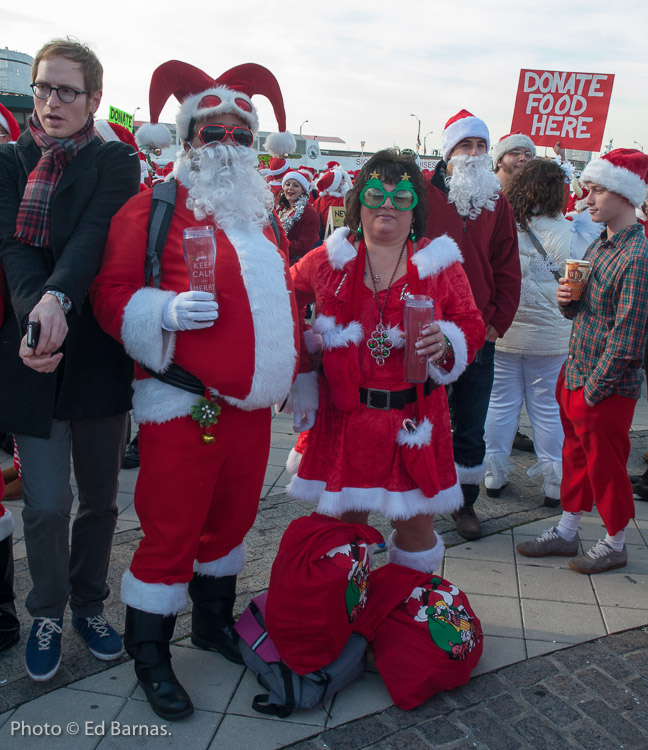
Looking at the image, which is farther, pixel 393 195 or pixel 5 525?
pixel 5 525

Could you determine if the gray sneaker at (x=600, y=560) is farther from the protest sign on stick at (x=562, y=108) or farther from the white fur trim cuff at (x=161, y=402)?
the protest sign on stick at (x=562, y=108)

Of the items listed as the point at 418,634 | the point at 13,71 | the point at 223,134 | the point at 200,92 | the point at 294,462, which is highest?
the point at 13,71

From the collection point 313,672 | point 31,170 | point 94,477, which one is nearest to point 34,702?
point 94,477

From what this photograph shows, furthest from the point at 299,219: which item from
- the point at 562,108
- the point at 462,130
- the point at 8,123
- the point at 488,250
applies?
the point at 8,123

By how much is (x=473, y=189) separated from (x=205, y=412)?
2.18 m

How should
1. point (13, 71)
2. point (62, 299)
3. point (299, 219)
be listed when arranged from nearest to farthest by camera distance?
point (62, 299), point (299, 219), point (13, 71)

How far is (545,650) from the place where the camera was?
9.14ft

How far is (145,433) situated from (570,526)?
2.40 m

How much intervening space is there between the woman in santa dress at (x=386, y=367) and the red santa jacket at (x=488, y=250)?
100cm

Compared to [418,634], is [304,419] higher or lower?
higher

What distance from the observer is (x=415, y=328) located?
7.93ft

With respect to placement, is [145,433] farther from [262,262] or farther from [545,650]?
[545,650]

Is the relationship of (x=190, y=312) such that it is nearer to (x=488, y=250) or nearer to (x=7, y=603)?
(x=7, y=603)

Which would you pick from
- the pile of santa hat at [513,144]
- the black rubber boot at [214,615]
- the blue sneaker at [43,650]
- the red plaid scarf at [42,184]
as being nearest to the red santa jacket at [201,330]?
the red plaid scarf at [42,184]
